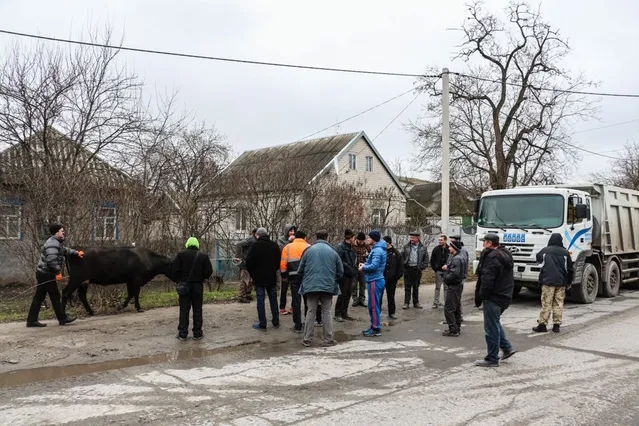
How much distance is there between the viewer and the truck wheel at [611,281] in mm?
13750

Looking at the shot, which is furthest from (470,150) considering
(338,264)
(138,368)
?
(138,368)

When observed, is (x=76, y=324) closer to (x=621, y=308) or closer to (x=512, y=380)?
(x=512, y=380)

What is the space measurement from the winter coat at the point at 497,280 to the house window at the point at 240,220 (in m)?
9.03

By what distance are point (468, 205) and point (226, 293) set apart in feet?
85.4

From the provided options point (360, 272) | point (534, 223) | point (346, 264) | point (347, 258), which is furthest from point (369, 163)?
point (346, 264)

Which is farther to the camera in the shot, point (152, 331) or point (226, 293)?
point (226, 293)

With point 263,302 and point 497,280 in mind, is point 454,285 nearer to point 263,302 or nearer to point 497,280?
point 497,280

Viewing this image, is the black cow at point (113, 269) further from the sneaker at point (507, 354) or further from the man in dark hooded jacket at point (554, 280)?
the man in dark hooded jacket at point (554, 280)

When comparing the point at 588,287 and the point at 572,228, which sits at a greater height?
the point at 572,228

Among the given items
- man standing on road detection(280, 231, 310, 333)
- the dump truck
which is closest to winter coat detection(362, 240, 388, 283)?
man standing on road detection(280, 231, 310, 333)

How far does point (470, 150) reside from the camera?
96.4ft

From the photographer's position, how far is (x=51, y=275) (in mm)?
8578

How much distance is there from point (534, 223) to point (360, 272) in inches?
179

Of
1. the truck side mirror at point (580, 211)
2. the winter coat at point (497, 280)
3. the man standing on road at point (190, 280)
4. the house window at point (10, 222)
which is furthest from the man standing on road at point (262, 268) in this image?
the truck side mirror at point (580, 211)
